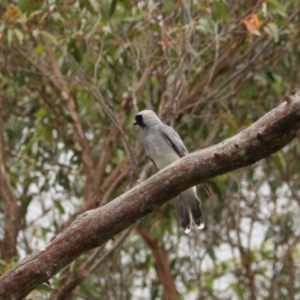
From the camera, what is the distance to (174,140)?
5551 mm

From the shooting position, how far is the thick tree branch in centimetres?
324

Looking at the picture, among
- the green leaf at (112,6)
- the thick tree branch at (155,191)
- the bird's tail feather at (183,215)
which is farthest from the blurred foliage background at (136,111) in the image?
the thick tree branch at (155,191)

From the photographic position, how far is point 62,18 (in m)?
6.47

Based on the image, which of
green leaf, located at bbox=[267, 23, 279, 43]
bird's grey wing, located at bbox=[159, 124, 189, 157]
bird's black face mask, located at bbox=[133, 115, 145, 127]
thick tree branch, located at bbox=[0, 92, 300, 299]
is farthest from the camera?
green leaf, located at bbox=[267, 23, 279, 43]

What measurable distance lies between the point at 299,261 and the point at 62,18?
13.9ft

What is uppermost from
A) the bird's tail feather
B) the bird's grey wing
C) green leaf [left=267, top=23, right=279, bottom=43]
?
green leaf [left=267, top=23, right=279, bottom=43]

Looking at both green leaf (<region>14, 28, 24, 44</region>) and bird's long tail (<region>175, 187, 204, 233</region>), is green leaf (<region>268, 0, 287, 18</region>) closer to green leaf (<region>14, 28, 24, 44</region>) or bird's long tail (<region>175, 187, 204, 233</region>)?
bird's long tail (<region>175, 187, 204, 233</region>)

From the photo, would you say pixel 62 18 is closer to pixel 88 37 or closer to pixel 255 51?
pixel 88 37

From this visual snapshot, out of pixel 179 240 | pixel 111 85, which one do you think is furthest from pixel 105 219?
pixel 179 240

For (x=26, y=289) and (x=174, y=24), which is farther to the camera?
(x=174, y=24)

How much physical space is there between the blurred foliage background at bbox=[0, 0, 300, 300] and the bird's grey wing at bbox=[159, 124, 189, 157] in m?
0.44

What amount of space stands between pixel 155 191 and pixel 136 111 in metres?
2.59

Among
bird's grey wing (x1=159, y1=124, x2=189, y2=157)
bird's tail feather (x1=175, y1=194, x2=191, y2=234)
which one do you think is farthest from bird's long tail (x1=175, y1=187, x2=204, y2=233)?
bird's grey wing (x1=159, y1=124, x2=189, y2=157)

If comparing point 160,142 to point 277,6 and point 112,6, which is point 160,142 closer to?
point 112,6
